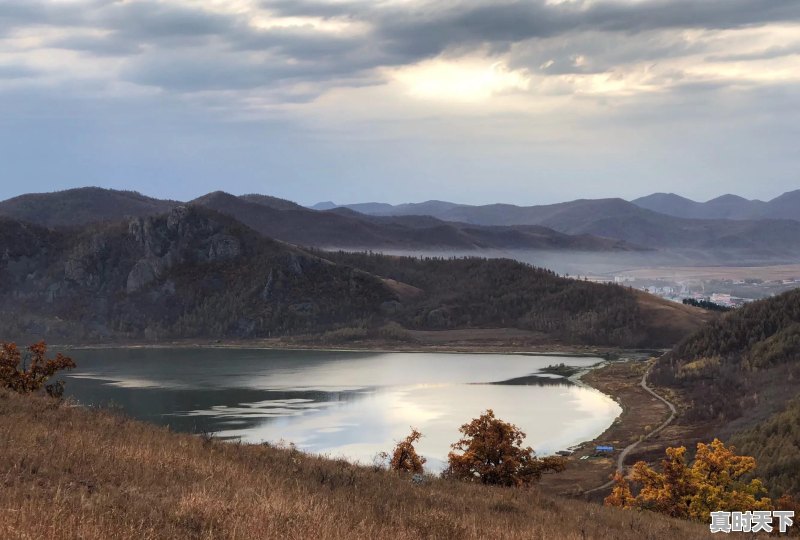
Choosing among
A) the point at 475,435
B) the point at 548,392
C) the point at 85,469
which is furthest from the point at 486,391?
the point at 85,469

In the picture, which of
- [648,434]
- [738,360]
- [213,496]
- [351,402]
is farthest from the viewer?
[738,360]

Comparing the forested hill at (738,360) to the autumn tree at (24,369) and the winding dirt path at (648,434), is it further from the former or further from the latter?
the autumn tree at (24,369)

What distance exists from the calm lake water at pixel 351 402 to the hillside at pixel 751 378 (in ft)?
58.2

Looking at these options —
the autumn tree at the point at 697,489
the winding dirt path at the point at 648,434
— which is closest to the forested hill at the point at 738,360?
the winding dirt path at the point at 648,434

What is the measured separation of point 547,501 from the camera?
24672 millimetres

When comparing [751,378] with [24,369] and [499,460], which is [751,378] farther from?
[24,369]

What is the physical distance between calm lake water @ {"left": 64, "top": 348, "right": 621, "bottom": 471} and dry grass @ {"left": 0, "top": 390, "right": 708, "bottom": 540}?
5471 centimetres

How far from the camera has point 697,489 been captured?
43.0m

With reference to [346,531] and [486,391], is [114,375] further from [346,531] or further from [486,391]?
[346,531]

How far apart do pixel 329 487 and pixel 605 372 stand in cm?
17822

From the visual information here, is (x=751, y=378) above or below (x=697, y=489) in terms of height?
below

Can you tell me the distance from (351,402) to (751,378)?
70877mm

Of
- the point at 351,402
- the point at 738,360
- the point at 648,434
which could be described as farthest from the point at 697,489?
the point at 738,360

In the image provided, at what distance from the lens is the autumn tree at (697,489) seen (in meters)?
41.7
